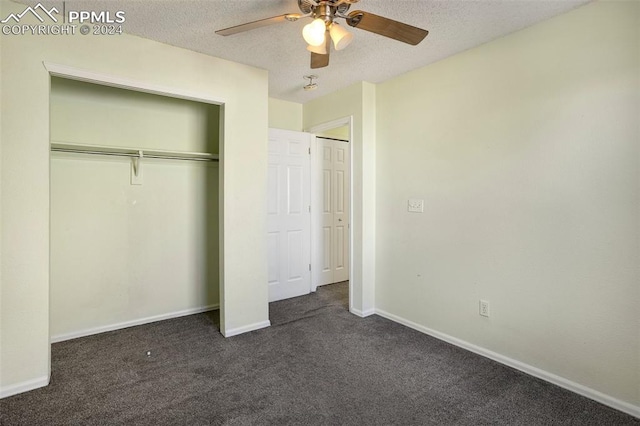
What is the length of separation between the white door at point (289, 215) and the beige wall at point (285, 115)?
0.18 m

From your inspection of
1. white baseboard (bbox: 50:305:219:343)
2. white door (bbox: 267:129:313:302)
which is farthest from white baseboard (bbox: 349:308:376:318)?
white baseboard (bbox: 50:305:219:343)

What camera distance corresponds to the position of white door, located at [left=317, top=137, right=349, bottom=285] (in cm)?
448

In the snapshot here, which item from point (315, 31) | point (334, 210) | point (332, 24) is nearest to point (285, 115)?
point (334, 210)

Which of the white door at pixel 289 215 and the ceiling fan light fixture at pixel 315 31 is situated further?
the white door at pixel 289 215

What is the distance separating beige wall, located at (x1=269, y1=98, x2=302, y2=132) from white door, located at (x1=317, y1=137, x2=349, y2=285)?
0.38 m

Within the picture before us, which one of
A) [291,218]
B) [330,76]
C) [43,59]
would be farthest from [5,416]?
[330,76]

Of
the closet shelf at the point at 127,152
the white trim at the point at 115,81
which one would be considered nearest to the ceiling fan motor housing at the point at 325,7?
the white trim at the point at 115,81

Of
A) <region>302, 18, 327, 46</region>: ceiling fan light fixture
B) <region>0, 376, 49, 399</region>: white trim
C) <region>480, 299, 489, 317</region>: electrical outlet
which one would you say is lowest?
<region>0, 376, 49, 399</region>: white trim

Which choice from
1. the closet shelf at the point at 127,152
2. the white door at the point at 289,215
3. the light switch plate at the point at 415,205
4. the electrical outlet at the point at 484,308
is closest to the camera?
the electrical outlet at the point at 484,308

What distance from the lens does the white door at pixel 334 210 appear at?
448cm

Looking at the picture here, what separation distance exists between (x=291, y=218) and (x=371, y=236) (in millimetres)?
1093

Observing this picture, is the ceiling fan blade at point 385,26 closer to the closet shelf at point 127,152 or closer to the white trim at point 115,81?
the white trim at point 115,81

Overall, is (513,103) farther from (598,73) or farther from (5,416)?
(5,416)

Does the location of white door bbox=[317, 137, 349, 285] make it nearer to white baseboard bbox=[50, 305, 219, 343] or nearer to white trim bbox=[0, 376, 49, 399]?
white baseboard bbox=[50, 305, 219, 343]
